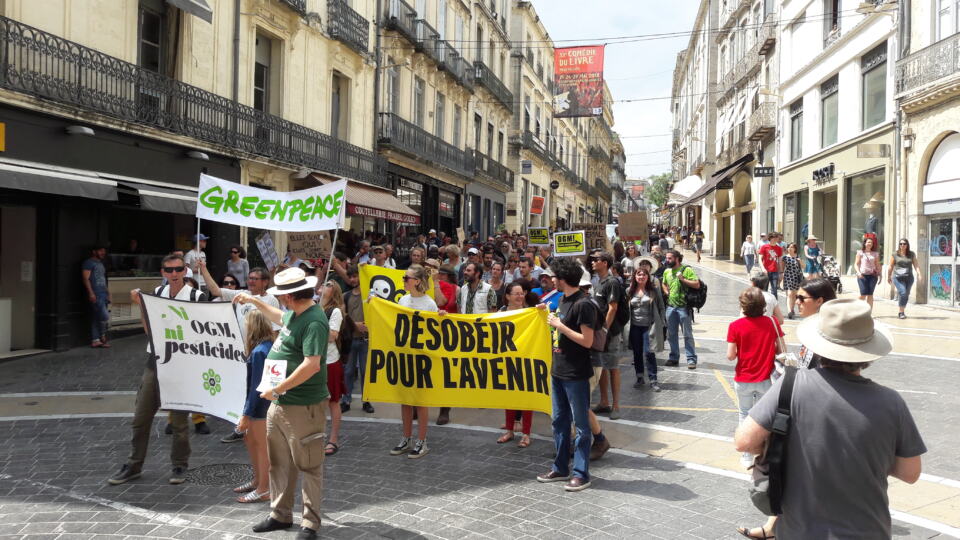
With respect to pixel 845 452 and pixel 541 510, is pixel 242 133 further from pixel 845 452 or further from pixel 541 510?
pixel 845 452

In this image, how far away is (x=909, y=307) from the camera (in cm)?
1716

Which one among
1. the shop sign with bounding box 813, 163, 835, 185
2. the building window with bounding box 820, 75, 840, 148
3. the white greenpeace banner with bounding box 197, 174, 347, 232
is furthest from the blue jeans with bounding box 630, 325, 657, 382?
the building window with bounding box 820, 75, 840, 148

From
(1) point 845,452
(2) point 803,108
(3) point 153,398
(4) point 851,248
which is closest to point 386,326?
(3) point 153,398

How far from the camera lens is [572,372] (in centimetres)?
536

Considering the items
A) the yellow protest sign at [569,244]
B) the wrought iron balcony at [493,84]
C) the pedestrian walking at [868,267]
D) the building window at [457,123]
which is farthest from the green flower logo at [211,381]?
the wrought iron balcony at [493,84]

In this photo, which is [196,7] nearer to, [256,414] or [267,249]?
[267,249]

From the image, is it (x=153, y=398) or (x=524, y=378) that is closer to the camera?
(x=153, y=398)

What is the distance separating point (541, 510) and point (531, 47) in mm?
40703

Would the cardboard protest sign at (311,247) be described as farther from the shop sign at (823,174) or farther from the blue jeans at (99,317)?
the shop sign at (823,174)

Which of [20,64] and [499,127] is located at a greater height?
[499,127]

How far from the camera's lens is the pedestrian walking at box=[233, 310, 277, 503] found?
497cm

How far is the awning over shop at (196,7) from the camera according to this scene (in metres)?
13.2

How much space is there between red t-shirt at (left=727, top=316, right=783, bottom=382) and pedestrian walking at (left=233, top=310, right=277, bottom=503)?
12.1 feet

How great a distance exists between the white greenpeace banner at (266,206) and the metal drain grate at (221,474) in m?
2.92
